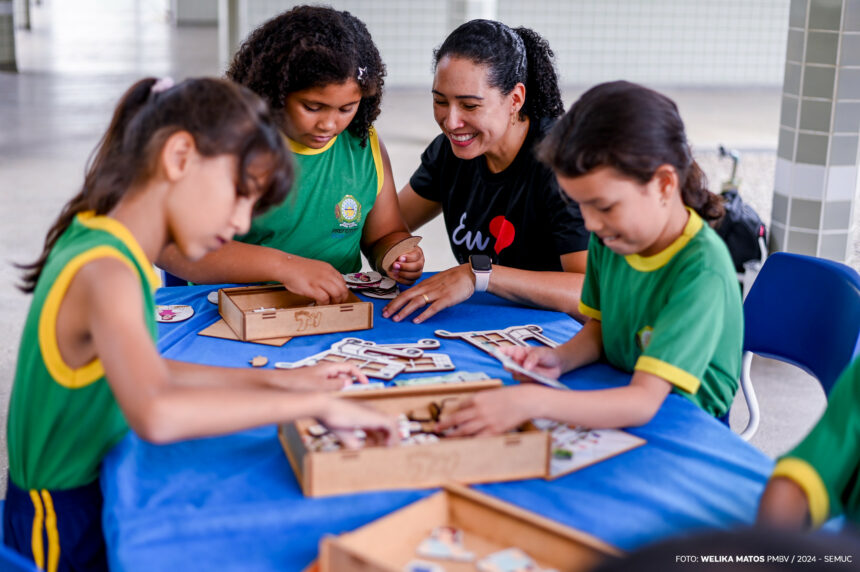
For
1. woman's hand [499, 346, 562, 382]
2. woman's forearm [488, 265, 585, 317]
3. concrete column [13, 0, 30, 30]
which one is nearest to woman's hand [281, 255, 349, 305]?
woman's forearm [488, 265, 585, 317]

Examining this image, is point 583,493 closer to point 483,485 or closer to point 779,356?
point 483,485

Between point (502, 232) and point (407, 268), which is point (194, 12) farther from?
point (407, 268)

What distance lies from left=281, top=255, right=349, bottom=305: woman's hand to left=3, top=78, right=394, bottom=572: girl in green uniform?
0.62 metres

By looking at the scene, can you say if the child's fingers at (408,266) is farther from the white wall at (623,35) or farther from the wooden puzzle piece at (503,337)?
the white wall at (623,35)

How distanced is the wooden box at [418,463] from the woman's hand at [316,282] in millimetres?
717

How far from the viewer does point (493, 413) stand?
58.2 inches

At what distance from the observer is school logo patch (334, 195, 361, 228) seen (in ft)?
8.59

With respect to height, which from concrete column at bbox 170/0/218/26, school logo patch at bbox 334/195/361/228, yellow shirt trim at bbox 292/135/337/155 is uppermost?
concrete column at bbox 170/0/218/26

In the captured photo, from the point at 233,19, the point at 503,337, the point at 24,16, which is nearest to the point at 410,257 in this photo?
the point at 503,337

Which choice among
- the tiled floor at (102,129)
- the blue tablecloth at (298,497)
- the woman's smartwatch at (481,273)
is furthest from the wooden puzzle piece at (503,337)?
the tiled floor at (102,129)

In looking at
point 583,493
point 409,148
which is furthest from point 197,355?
point 409,148

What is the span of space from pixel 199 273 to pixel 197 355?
1.70 ft

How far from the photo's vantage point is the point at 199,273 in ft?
7.90

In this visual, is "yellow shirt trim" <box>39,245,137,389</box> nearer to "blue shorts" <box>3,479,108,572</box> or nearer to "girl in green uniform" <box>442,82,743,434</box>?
"blue shorts" <box>3,479,108,572</box>
